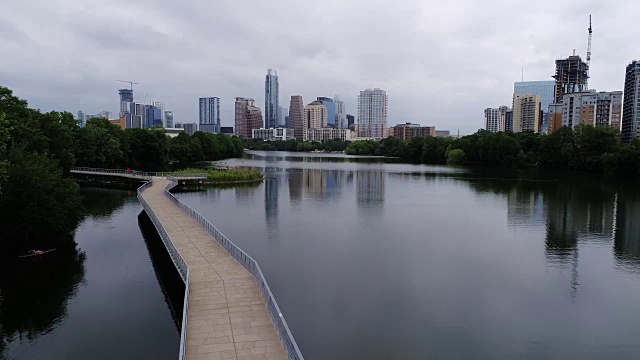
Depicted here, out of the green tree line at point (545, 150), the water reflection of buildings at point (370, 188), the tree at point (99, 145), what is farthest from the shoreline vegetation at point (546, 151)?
the tree at point (99, 145)

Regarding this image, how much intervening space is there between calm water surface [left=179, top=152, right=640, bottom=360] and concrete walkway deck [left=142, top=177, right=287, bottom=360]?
2507mm

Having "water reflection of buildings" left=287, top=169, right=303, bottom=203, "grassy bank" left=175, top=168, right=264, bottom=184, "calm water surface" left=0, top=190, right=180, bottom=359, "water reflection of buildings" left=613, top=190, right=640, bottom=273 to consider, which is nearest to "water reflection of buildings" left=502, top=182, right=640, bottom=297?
"water reflection of buildings" left=613, top=190, right=640, bottom=273

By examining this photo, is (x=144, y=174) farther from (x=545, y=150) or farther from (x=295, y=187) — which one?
(x=545, y=150)

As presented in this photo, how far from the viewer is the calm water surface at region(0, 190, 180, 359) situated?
16.8 m

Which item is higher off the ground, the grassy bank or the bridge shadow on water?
the grassy bank

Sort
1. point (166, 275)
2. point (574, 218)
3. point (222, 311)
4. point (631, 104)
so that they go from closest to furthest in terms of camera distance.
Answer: point (222, 311) < point (166, 275) < point (574, 218) < point (631, 104)

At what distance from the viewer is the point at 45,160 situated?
102 feet

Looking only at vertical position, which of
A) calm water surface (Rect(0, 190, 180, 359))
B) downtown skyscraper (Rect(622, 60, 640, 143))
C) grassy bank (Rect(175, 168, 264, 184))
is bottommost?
calm water surface (Rect(0, 190, 180, 359))

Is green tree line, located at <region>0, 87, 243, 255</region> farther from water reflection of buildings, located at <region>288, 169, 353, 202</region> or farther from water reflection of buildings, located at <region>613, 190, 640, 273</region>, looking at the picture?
water reflection of buildings, located at <region>613, 190, 640, 273</region>

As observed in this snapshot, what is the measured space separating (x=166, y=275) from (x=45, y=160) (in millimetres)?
13448

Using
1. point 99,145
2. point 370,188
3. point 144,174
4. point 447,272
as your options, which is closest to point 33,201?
point 447,272

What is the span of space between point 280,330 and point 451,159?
361 feet

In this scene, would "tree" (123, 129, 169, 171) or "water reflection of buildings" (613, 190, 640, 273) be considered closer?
"water reflection of buildings" (613, 190, 640, 273)

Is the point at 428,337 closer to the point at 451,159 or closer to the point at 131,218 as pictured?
the point at 131,218
